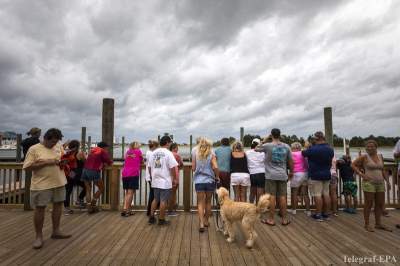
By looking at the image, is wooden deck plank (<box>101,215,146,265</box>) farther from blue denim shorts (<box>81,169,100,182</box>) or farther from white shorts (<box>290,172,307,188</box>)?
white shorts (<box>290,172,307,188</box>)

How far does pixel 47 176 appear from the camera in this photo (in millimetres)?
3240

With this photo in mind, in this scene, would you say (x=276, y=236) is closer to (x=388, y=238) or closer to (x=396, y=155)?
(x=388, y=238)

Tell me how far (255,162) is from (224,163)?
652mm

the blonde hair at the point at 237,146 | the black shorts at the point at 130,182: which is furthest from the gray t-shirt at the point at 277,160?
the black shorts at the point at 130,182

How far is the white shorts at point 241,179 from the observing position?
431 cm

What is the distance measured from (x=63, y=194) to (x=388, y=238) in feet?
16.2

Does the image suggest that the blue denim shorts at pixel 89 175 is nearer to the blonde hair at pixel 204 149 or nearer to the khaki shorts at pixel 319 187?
the blonde hair at pixel 204 149

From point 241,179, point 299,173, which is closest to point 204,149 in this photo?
point 241,179

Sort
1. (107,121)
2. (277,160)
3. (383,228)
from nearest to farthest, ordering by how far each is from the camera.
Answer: (383,228) → (277,160) → (107,121)

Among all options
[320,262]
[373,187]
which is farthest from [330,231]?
[320,262]

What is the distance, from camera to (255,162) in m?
4.56

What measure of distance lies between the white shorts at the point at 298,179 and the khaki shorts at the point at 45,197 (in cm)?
412

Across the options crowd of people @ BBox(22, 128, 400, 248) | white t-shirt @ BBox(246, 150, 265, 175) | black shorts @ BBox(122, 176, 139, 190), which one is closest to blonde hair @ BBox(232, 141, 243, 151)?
crowd of people @ BBox(22, 128, 400, 248)

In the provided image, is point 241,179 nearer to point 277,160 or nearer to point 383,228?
point 277,160
